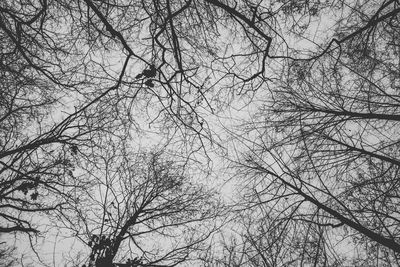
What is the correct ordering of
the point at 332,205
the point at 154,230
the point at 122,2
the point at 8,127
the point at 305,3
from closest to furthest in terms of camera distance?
1. the point at 122,2
2. the point at 305,3
3. the point at 332,205
4. the point at 8,127
5. the point at 154,230

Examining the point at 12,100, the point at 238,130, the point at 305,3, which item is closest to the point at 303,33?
the point at 305,3

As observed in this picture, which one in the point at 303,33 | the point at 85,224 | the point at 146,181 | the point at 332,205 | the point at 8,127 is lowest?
the point at 85,224

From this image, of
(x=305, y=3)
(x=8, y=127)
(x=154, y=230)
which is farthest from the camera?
(x=154, y=230)

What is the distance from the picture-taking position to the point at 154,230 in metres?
6.62

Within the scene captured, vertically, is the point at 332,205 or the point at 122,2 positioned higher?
the point at 122,2

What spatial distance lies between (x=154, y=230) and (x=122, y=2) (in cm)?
571

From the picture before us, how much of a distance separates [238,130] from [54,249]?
4.30 meters

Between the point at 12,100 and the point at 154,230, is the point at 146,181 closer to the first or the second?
the point at 154,230

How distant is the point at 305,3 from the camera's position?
3.50 meters

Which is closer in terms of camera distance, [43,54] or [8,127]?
[43,54]

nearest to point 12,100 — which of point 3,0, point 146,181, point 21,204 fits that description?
point 3,0

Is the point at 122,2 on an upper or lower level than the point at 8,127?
upper

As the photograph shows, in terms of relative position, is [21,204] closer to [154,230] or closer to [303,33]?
[154,230]

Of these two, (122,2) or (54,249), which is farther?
(54,249)
